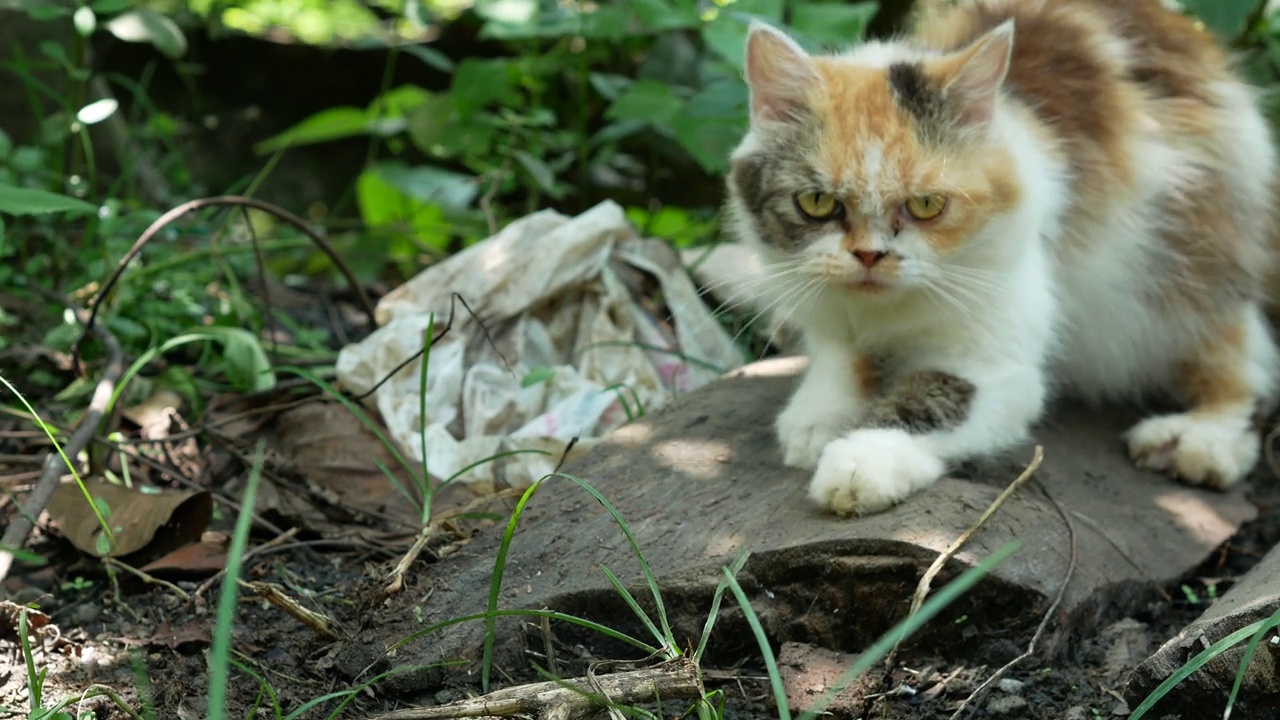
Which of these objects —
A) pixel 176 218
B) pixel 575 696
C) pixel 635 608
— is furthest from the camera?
pixel 176 218

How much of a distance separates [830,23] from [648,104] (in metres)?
0.77

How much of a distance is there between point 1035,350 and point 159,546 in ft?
7.59

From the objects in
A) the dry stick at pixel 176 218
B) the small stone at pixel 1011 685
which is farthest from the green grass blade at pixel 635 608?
the dry stick at pixel 176 218

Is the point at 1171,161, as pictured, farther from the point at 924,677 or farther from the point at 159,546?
the point at 159,546

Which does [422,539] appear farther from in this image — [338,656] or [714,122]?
[714,122]

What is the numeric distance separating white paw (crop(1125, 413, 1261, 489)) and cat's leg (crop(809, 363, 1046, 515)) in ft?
A: 1.79

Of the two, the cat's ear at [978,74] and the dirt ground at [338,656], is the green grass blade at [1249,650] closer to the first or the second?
the dirt ground at [338,656]

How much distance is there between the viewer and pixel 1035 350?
121 inches

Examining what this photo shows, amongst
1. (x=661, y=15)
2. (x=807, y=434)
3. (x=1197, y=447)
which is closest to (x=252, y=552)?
(x=807, y=434)

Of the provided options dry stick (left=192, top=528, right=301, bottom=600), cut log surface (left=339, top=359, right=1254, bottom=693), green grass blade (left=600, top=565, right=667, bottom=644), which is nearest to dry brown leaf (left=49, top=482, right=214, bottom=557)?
dry stick (left=192, top=528, right=301, bottom=600)

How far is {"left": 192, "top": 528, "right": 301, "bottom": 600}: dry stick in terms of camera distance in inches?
106

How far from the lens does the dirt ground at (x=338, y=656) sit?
2305 mm

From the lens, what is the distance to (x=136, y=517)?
2.96 meters

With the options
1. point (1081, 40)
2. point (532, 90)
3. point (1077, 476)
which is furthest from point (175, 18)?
point (1077, 476)
